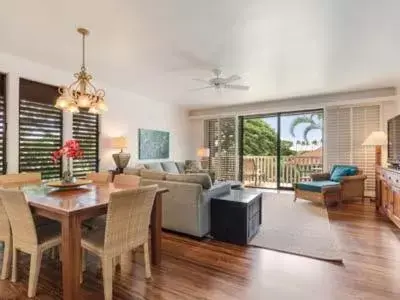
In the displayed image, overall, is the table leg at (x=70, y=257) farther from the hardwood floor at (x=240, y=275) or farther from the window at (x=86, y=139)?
the window at (x=86, y=139)

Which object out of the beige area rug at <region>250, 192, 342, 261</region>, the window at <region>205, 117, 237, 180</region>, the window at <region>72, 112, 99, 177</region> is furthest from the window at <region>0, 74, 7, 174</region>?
the window at <region>205, 117, 237, 180</region>

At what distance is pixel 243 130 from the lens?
7719 mm

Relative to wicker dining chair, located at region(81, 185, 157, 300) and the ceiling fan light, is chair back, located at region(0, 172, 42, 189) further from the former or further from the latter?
wicker dining chair, located at region(81, 185, 157, 300)

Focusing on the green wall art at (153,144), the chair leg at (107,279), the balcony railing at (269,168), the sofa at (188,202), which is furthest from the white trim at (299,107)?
the chair leg at (107,279)

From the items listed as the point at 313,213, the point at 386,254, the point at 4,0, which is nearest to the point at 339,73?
the point at 313,213

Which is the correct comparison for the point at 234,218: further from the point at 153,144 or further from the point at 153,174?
the point at 153,144

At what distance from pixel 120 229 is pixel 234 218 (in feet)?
5.29

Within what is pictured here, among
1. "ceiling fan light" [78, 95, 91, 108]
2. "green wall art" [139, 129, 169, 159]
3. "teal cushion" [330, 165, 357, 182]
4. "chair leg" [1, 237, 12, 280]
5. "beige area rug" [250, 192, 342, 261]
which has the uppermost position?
"ceiling fan light" [78, 95, 91, 108]

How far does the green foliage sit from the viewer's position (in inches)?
306

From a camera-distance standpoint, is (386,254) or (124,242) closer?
(124,242)

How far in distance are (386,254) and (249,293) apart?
6.18 ft

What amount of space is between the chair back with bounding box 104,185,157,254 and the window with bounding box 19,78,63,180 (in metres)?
2.84

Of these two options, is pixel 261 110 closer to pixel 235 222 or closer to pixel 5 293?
pixel 235 222

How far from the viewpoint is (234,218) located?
10.5 feet
